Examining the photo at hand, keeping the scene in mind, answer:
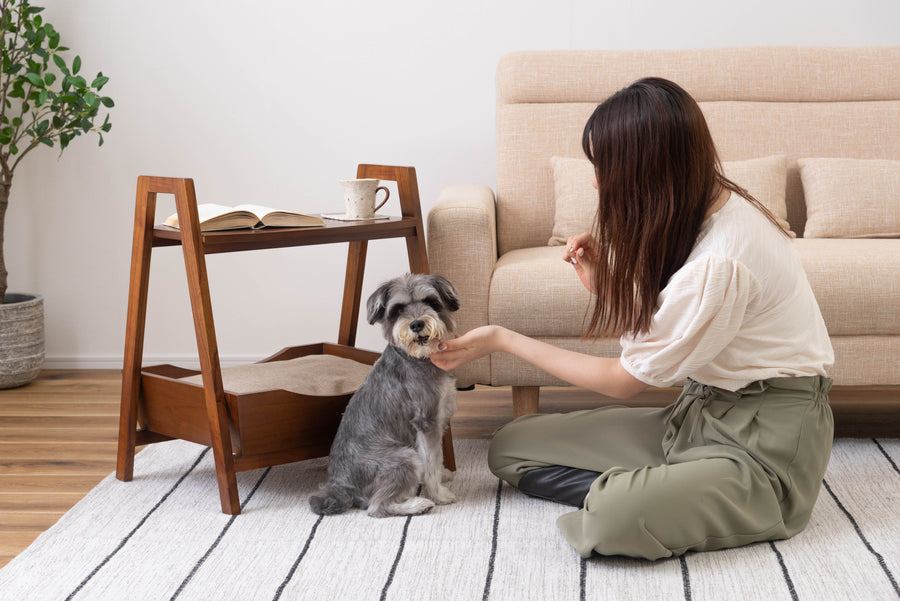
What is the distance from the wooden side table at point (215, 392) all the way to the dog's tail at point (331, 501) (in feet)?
0.48

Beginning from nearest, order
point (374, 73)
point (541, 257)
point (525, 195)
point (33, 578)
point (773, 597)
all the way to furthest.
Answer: point (773, 597) < point (33, 578) < point (541, 257) < point (525, 195) < point (374, 73)

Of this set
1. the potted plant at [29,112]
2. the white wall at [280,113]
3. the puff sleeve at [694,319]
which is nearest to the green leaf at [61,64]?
the potted plant at [29,112]

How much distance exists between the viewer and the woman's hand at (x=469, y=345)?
1804 millimetres

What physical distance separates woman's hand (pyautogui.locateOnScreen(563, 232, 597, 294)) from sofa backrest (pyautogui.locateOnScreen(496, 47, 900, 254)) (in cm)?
81

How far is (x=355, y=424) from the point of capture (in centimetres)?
191

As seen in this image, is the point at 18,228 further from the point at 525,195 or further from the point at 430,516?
the point at 430,516

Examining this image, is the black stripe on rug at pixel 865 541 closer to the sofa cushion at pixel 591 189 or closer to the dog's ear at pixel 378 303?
the sofa cushion at pixel 591 189

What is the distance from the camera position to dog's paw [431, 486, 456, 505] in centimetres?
192

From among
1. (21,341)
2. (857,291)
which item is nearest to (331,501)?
(857,291)

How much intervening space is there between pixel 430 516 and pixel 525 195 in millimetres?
1200

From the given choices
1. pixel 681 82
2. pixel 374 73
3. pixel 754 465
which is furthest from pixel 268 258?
pixel 754 465

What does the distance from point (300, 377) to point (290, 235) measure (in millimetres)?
402

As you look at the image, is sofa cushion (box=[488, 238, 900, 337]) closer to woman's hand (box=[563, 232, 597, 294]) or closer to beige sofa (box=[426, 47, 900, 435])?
beige sofa (box=[426, 47, 900, 435])

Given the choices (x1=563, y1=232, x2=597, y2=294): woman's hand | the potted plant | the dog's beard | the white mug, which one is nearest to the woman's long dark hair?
(x1=563, y1=232, x2=597, y2=294): woman's hand
